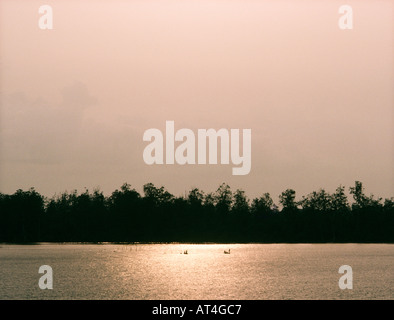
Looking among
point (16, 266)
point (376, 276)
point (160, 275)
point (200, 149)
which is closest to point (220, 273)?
point (160, 275)

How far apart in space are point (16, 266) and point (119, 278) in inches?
1269

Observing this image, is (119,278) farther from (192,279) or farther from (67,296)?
(67,296)

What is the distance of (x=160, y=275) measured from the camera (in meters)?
109
